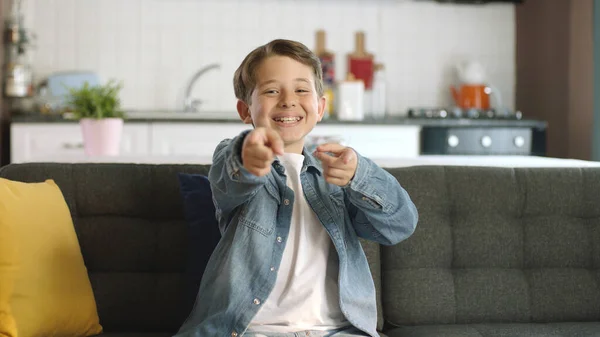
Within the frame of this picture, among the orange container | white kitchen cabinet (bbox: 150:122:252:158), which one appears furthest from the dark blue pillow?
the orange container

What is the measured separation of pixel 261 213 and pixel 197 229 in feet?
1.20

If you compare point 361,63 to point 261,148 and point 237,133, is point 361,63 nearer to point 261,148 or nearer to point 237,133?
point 237,133

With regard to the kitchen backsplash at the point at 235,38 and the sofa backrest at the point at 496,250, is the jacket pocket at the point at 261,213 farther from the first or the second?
the kitchen backsplash at the point at 235,38

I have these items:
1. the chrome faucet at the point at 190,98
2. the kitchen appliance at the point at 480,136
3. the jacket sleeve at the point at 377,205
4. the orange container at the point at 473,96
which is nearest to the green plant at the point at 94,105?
the jacket sleeve at the point at 377,205

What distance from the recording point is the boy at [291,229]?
1599 mm

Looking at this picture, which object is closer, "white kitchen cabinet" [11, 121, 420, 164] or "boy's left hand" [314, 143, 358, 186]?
"boy's left hand" [314, 143, 358, 186]

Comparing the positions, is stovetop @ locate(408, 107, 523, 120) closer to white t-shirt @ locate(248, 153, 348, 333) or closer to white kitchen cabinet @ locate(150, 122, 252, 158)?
white kitchen cabinet @ locate(150, 122, 252, 158)

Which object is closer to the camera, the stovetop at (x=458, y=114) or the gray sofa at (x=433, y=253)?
the gray sofa at (x=433, y=253)

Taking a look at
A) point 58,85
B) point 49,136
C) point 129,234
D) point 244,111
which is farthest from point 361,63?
point 244,111

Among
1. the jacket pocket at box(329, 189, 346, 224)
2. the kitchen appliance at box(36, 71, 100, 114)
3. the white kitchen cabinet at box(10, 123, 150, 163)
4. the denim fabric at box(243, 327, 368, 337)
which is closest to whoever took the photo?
the denim fabric at box(243, 327, 368, 337)

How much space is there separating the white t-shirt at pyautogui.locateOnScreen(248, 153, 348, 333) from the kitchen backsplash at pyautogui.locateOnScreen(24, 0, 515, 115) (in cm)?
365

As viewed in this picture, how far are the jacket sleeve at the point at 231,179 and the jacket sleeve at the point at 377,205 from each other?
0.63 ft

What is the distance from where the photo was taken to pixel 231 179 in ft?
4.94

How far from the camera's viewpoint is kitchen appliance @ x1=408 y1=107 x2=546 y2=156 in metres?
4.73
